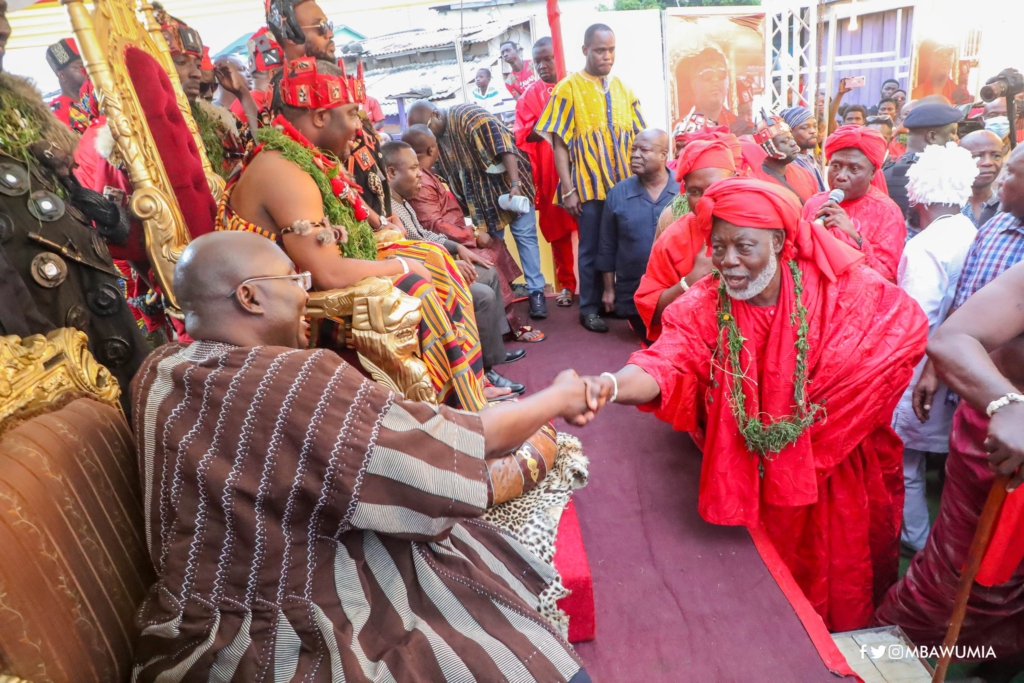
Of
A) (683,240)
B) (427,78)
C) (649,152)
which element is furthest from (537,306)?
(427,78)

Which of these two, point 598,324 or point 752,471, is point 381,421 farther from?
point 598,324

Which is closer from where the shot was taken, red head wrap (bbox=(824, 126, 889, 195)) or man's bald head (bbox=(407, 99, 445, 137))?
→ red head wrap (bbox=(824, 126, 889, 195))

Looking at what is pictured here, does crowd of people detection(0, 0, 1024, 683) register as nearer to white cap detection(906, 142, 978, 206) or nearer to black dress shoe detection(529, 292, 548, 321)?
white cap detection(906, 142, 978, 206)

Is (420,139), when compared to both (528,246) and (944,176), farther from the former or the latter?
(944,176)

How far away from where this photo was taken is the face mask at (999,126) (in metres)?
6.10

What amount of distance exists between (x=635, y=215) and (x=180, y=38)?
129 inches

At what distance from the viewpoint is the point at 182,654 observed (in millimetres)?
1396

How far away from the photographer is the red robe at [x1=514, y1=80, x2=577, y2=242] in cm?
616

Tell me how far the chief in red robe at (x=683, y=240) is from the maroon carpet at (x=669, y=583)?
817 mm

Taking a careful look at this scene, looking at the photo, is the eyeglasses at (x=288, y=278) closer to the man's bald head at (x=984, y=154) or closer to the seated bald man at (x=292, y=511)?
the seated bald man at (x=292, y=511)

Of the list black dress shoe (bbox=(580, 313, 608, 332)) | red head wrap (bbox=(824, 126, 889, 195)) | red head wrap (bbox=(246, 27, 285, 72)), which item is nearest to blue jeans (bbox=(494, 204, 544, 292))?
black dress shoe (bbox=(580, 313, 608, 332))

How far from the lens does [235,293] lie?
149cm

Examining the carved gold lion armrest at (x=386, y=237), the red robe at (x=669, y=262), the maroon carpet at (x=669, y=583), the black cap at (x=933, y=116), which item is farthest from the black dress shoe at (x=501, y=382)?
the black cap at (x=933, y=116)

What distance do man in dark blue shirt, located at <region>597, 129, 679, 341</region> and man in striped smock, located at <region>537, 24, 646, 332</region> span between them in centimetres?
23
